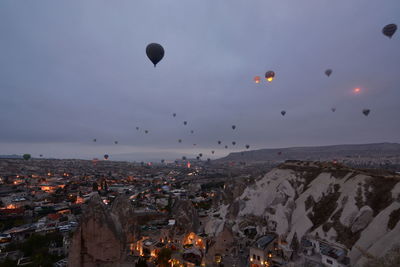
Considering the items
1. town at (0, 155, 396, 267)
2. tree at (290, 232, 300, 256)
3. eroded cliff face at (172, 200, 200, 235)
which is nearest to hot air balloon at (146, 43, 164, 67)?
town at (0, 155, 396, 267)

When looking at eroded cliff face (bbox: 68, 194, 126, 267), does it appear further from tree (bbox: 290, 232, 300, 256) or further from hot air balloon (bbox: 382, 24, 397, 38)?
hot air balloon (bbox: 382, 24, 397, 38)

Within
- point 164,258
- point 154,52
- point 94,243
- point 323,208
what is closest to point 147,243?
point 164,258

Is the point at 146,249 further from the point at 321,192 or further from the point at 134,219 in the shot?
the point at 321,192

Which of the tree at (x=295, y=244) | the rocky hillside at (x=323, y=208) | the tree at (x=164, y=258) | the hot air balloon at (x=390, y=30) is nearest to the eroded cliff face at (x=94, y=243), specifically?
the tree at (x=164, y=258)

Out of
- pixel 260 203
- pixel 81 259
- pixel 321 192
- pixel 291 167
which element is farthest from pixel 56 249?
pixel 291 167

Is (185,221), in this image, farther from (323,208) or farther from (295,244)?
(323,208)

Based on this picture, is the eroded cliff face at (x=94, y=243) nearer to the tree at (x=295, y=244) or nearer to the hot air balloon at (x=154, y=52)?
the hot air balloon at (x=154, y=52)
